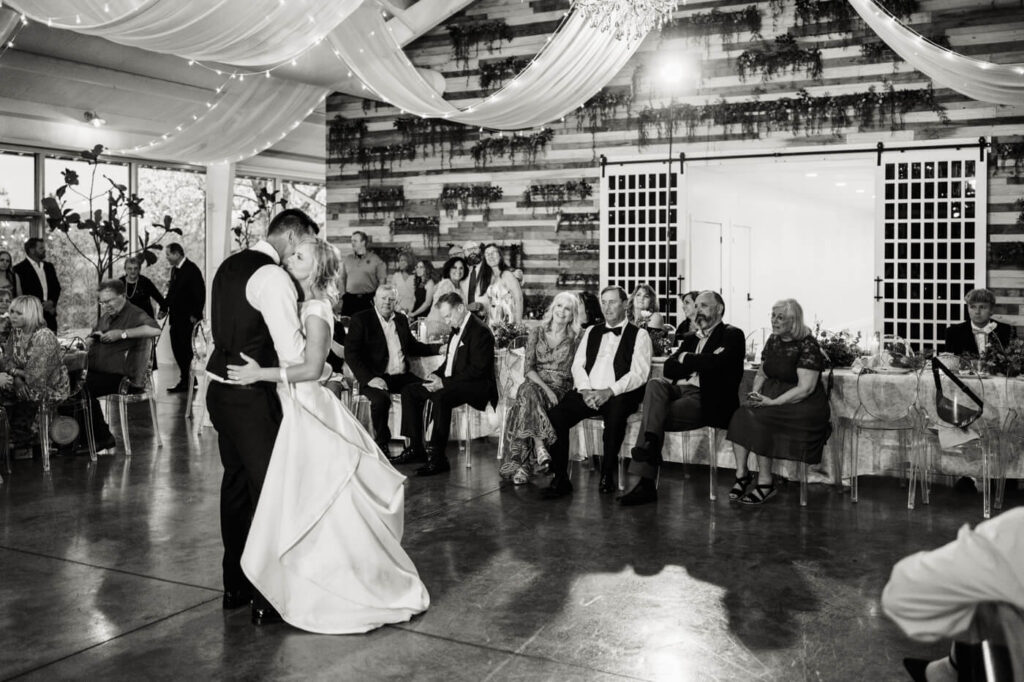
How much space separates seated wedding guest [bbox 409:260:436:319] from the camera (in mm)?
10461

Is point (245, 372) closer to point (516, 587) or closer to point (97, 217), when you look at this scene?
point (516, 587)

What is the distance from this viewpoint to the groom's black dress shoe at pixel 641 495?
543cm

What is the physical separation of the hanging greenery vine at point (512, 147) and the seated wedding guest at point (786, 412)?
19.9 ft

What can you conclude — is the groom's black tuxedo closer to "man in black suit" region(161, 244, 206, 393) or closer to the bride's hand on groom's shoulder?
the bride's hand on groom's shoulder

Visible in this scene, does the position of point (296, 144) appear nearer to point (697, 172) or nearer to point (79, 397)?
point (697, 172)

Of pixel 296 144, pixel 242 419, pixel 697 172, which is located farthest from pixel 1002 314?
pixel 296 144

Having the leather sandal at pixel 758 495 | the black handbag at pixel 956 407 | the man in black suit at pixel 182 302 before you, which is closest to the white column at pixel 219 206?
the man in black suit at pixel 182 302

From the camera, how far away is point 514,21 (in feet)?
36.8

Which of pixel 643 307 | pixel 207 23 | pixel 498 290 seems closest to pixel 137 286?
pixel 498 290

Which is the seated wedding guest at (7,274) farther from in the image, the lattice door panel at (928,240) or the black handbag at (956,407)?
the lattice door panel at (928,240)

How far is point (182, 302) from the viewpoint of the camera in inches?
405

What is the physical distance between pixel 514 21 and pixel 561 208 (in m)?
2.21

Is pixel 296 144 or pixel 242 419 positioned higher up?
pixel 296 144

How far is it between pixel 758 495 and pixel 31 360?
453 centimetres
